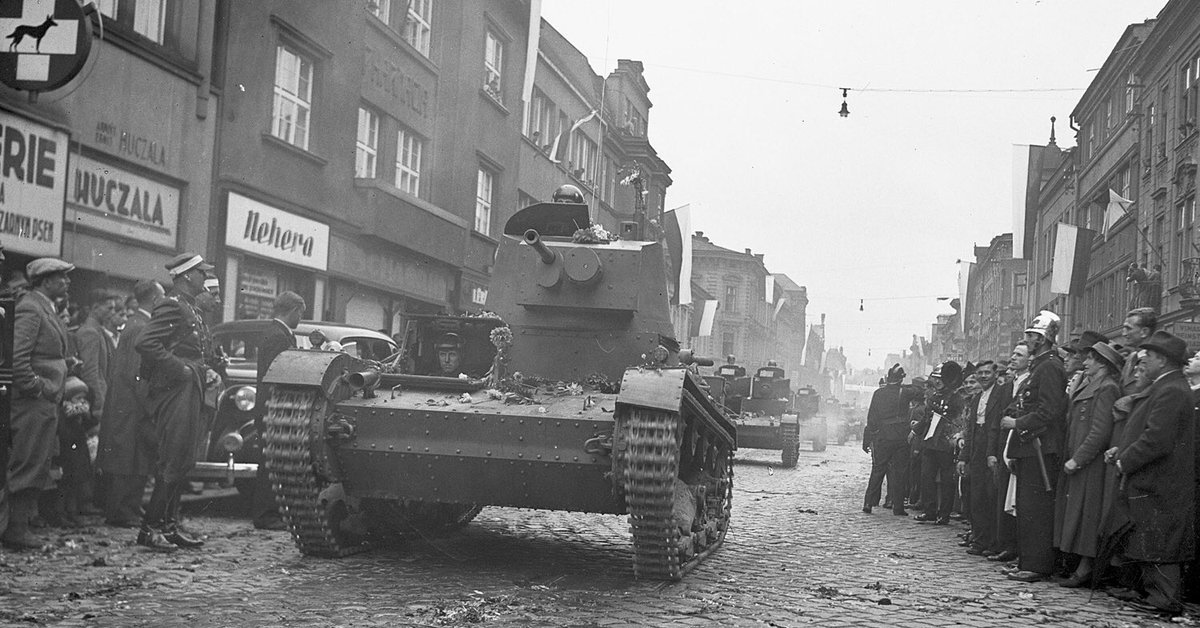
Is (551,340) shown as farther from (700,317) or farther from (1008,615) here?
(700,317)

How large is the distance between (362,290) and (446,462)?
550 inches

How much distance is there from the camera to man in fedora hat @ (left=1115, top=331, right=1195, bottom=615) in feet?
24.8

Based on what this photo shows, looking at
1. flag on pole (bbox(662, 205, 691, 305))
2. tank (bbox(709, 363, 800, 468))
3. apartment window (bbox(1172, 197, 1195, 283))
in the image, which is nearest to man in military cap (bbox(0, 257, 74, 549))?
tank (bbox(709, 363, 800, 468))

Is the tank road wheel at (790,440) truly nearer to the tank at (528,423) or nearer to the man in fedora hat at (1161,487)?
the tank at (528,423)

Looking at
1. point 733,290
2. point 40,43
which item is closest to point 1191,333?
point 40,43

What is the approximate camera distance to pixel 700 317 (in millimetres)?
55812

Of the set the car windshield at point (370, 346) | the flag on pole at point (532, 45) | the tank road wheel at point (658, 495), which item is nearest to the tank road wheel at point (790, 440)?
the flag on pole at point (532, 45)

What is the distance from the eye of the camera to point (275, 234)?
690 inches

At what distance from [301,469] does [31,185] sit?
6.24 m

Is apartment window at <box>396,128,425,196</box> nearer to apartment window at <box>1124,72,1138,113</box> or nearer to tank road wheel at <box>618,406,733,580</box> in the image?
tank road wheel at <box>618,406,733,580</box>

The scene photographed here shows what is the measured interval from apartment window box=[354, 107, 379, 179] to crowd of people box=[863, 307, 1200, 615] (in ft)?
40.3

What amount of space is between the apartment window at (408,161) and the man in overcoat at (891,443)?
37.5 feet

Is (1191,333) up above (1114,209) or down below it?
below

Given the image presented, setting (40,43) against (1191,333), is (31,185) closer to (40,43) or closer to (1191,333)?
(40,43)
